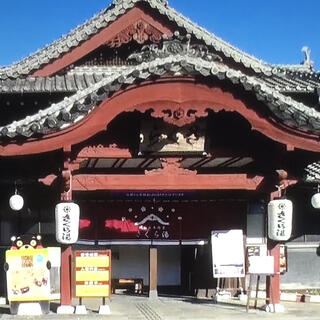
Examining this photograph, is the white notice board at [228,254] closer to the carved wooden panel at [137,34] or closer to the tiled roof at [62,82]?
the tiled roof at [62,82]

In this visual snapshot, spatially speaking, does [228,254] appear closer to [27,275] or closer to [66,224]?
[66,224]

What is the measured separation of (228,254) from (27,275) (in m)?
4.41

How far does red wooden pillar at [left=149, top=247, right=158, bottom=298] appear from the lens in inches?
551

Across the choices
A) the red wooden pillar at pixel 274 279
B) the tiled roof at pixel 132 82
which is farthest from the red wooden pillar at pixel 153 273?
the tiled roof at pixel 132 82

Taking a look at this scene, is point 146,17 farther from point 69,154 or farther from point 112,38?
point 69,154

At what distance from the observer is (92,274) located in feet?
38.2

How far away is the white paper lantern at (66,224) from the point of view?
11609mm

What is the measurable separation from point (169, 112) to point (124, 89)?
0.95m

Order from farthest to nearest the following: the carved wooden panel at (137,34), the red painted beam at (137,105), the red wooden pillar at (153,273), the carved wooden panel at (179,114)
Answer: the carved wooden panel at (137,34)
the red wooden pillar at (153,273)
the carved wooden panel at (179,114)
the red painted beam at (137,105)

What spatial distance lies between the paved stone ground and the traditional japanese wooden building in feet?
1.98

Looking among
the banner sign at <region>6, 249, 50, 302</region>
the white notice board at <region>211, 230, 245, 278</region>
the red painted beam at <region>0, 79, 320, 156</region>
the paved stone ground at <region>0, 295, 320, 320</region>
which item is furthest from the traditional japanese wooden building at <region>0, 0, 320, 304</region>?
the white notice board at <region>211, 230, 245, 278</region>

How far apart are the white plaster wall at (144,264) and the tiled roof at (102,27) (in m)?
4.92

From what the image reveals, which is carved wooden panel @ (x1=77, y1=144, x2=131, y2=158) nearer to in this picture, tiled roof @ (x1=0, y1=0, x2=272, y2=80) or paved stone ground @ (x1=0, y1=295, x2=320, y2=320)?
paved stone ground @ (x1=0, y1=295, x2=320, y2=320)

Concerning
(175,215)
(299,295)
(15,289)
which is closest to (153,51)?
(175,215)
